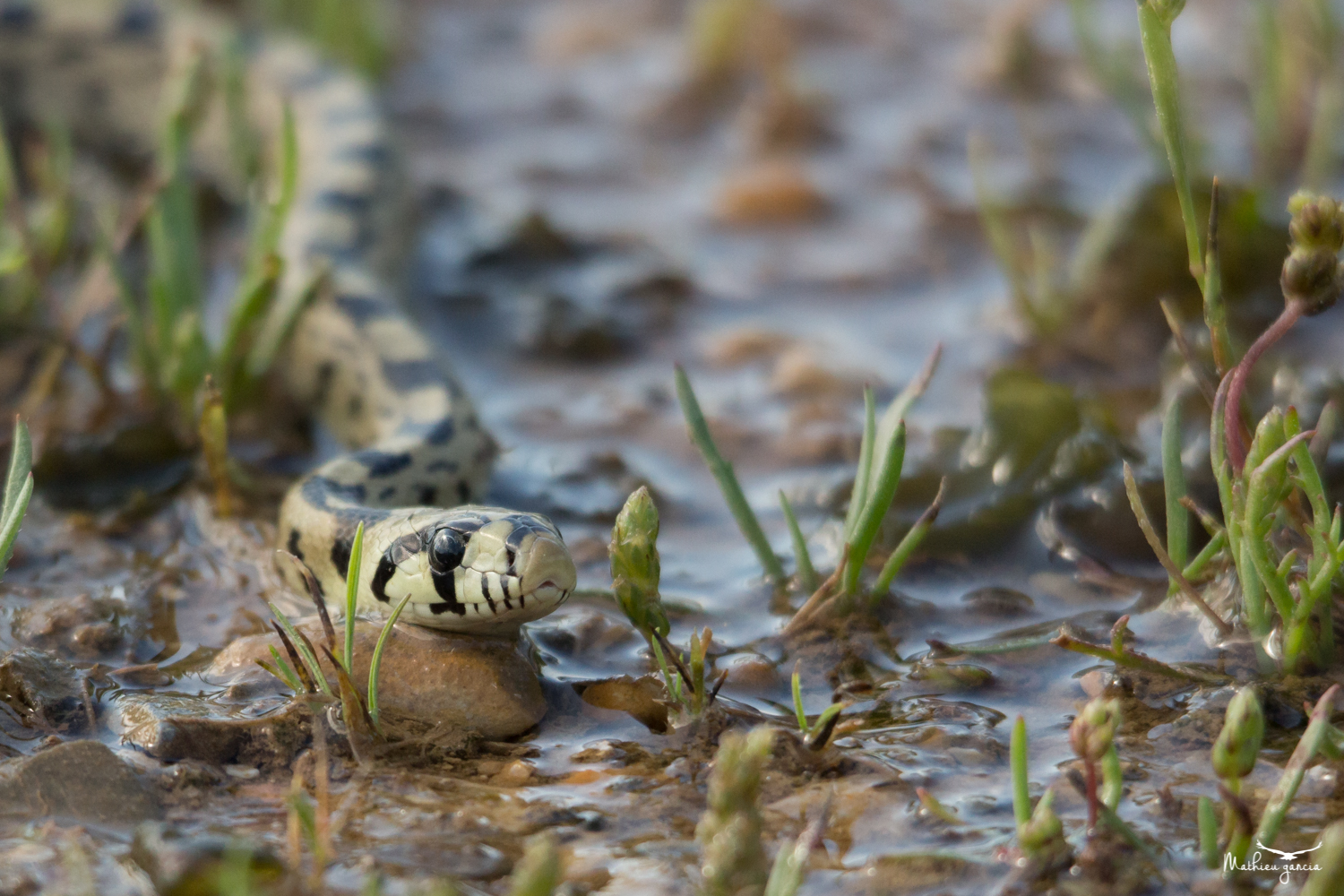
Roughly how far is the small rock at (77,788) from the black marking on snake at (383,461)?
144 centimetres

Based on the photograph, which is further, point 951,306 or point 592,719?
point 951,306

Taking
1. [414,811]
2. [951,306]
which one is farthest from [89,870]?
[951,306]

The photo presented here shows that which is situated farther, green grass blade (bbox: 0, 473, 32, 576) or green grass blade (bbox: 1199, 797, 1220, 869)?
green grass blade (bbox: 0, 473, 32, 576)

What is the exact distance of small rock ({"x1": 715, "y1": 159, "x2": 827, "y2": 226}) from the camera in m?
5.90

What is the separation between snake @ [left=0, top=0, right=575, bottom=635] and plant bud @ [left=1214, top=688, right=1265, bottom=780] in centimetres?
148

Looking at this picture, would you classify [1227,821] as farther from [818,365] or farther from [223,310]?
[223,310]

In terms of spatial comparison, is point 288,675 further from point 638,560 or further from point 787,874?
point 787,874

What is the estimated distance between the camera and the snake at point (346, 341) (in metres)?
3.28

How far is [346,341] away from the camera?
4902 millimetres

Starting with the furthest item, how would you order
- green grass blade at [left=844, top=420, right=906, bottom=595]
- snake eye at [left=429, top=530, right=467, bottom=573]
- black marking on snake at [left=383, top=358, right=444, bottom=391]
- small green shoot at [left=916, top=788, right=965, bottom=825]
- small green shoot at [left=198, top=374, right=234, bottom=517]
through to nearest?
1. black marking on snake at [left=383, top=358, right=444, bottom=391]
2. small green shoot at [left=198, top=374, right=234, bottom=517]
3. snake eye at [left=429, top=530, right=467, bottom=573]
4. green grass blade at [left=844, top=420, right=906, bottom=595]
5. small green shoot at [left=916, top=788, right=965, bottom=825]

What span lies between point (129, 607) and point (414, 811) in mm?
1235

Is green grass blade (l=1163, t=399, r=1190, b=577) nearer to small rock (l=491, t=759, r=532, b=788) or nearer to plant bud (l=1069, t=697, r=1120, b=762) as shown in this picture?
plant bud (l=1069, t=697, r=1120, b=762)

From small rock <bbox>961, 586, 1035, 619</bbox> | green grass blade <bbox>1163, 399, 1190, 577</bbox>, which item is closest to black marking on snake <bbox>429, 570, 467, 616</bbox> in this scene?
small rock <bbox>961, 586, 1035, 619</bbox>

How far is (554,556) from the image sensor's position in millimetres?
3166
